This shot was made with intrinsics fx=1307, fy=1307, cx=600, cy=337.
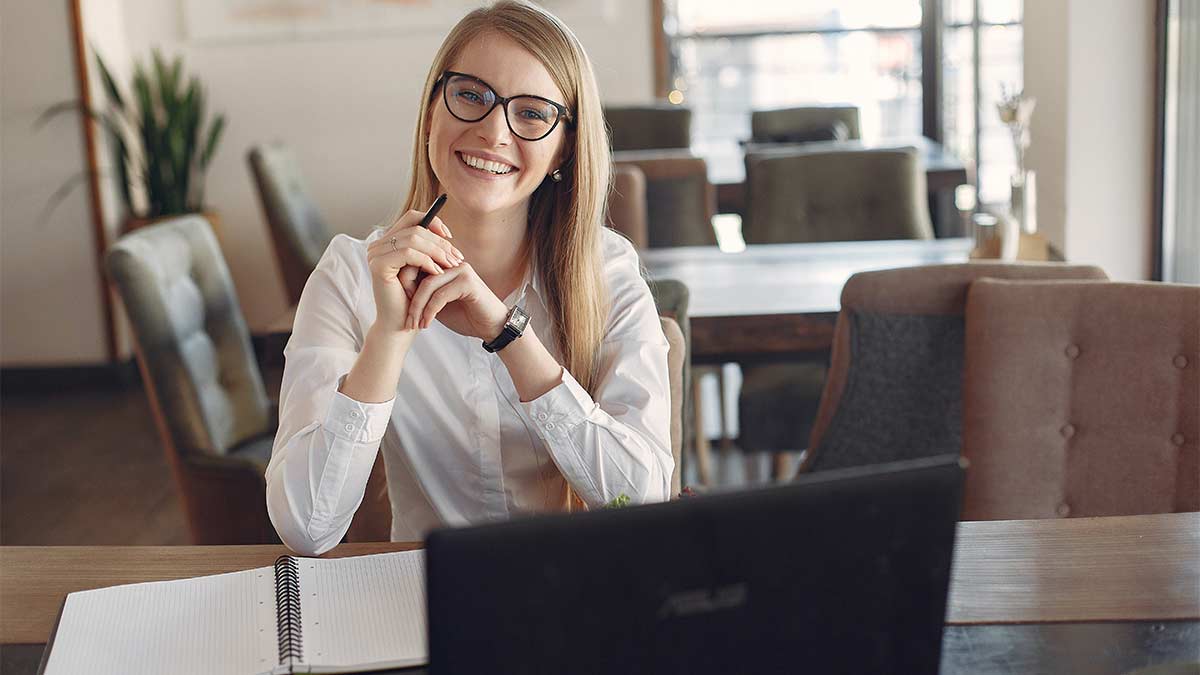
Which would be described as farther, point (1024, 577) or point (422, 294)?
point (422, 294)

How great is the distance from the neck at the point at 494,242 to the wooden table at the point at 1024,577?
1.49 feet

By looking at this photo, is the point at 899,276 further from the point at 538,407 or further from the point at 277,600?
the point at 277,600

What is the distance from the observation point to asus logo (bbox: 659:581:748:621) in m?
0.75

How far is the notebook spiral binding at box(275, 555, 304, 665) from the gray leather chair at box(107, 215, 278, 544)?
109 cm

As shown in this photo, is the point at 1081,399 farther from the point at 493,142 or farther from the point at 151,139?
the point at 151,139

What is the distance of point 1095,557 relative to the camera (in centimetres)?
128

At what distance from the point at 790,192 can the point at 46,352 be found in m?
3.10

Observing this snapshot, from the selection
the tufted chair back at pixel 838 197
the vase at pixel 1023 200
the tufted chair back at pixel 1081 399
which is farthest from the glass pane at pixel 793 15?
the tufted chair back at pixel 1081 399

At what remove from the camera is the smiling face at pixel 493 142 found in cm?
156

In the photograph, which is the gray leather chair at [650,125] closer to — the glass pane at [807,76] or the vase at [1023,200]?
the glass pane at [807,76]

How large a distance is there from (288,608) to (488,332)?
1.39 feet

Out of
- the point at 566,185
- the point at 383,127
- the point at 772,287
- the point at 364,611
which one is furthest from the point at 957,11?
the point at 364,611

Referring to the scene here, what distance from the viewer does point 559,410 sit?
1.47 metres

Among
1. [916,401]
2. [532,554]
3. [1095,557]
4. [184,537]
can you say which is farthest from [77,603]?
[184,537]
